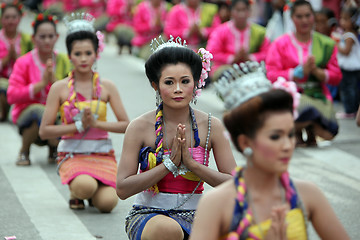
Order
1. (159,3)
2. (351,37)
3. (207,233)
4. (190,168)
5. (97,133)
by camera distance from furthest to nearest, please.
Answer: (159,3) → (351,37) → (97,133) → (190,168) → (207,233)

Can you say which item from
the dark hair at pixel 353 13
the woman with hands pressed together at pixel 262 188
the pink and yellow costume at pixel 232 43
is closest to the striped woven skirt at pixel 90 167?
the woman with hands pressed together at pixel 262 188

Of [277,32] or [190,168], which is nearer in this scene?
[190,168]

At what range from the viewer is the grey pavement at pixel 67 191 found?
224 inches

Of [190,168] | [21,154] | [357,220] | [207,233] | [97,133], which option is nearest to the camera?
[207,233]

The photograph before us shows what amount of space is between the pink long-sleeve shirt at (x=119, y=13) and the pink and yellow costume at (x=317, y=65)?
9774mm

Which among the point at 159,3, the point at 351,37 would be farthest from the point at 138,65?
the point at 351,37

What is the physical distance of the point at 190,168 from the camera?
13.7ft

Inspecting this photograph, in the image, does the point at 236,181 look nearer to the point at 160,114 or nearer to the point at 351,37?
the point at 160,114

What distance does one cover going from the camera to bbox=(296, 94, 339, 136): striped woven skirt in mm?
8336

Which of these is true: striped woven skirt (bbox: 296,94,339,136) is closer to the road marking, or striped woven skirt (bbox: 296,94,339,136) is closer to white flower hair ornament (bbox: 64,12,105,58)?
white flower hair ornament (bbox: 64,12,105,58)

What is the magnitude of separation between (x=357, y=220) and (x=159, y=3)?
9959mm

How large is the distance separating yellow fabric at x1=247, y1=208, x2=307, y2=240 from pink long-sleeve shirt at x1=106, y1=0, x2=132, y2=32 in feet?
49.4

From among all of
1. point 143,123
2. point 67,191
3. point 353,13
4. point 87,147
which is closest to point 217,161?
point 143,123

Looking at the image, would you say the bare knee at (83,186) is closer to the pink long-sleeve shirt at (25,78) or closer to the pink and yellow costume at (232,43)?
the pink long-sleeve shirt at (25,78)
